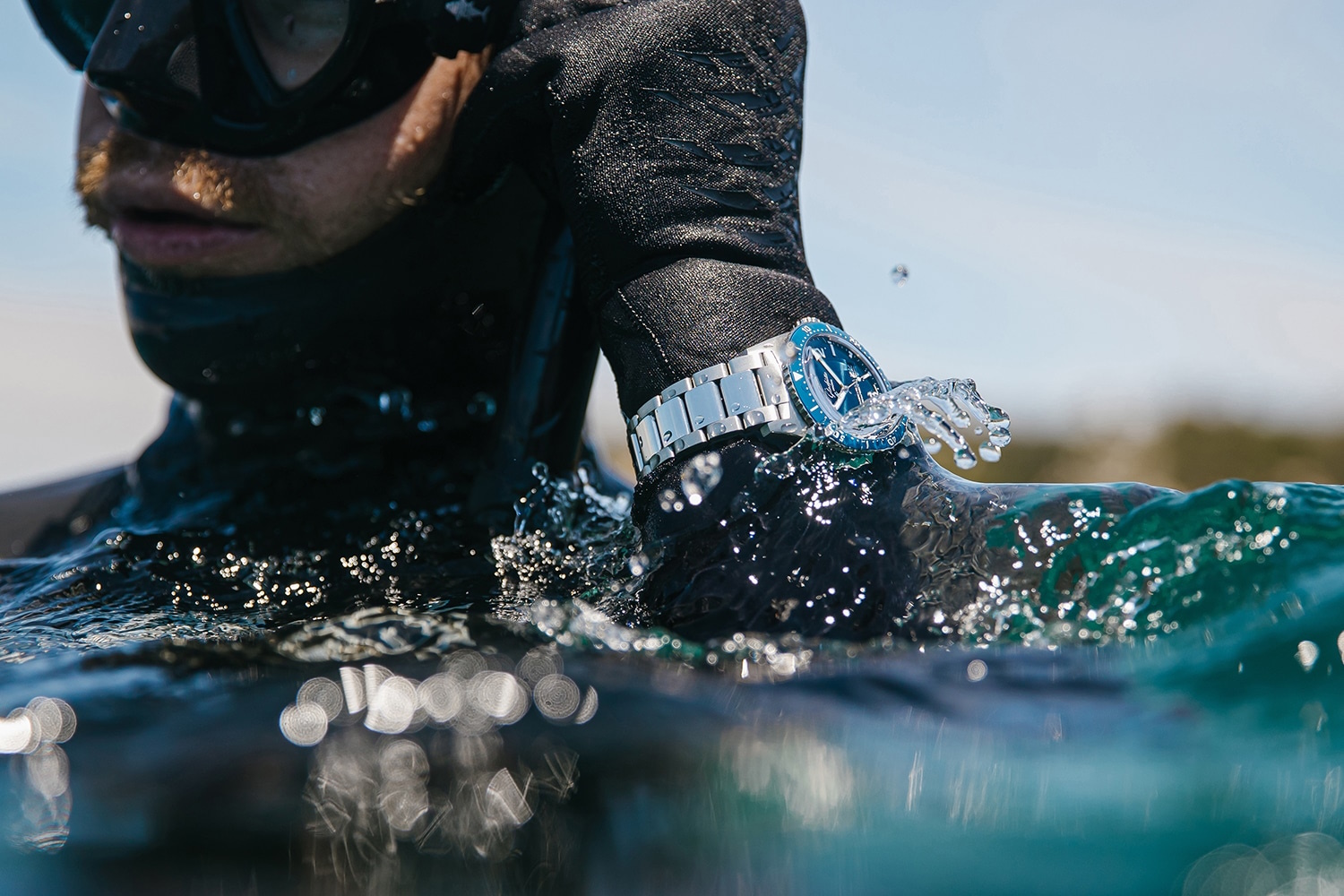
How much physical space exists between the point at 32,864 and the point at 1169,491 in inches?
43.4

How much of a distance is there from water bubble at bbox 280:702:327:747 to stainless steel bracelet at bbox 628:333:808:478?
0.62m

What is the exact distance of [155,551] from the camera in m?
1.60

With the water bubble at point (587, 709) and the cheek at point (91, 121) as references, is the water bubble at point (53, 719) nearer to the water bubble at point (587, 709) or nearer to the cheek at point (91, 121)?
the water bubble at point (587, 709)

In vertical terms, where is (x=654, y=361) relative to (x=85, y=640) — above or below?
above

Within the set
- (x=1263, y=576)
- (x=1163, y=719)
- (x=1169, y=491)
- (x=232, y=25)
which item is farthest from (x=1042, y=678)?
(x=232, y=25)

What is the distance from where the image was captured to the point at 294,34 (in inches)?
62.2

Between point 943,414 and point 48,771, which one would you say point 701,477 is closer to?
point 943,414

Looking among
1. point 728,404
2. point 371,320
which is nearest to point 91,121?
point 371,320

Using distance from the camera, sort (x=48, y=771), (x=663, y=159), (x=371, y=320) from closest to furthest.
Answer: (x=48, y=771) → (x=663, y=159) → (x=371, y=320)

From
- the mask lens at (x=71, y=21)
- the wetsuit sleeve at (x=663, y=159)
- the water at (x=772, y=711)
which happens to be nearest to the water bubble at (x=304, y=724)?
the water at (x=772, y=711)

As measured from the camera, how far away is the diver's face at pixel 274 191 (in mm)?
1620

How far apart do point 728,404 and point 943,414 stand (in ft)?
0.84

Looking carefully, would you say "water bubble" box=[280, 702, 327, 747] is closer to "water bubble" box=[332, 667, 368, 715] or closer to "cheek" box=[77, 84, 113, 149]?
"water bubble" box=[332, 667, 368, 715]

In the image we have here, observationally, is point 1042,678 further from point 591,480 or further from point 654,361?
point 591,480
